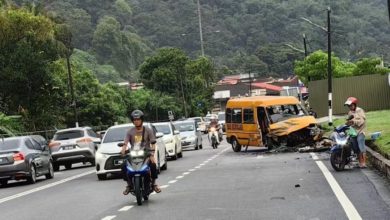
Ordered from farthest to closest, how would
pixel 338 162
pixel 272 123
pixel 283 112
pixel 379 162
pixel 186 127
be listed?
pixel 186 127 → pixel 283 112 → pixel 272 123 → pixel 338 162 → pixel 379 162

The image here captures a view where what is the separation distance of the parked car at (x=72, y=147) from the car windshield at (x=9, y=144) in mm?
6014

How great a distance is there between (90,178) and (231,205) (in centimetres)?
929

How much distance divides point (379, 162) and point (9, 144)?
418 inches

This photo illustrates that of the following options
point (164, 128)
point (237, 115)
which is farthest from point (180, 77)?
point (164, 128)

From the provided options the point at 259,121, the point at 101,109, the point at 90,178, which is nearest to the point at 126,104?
the point at 101,109

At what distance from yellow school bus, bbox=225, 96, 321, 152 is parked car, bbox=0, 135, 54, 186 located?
348 inches

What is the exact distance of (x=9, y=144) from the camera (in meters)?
20.4

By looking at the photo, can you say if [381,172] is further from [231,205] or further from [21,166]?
[21,166]

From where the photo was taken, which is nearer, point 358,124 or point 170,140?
point 358,124

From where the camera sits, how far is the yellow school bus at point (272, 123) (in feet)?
86.6

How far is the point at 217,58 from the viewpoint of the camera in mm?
133500

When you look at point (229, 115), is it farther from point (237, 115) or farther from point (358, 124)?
point (358, 124)

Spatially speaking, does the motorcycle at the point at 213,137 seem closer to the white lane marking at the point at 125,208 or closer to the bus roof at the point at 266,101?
the bus roof at the point at 266,101

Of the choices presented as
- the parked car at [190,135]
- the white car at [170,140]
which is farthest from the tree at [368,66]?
the white car at [170,140]
